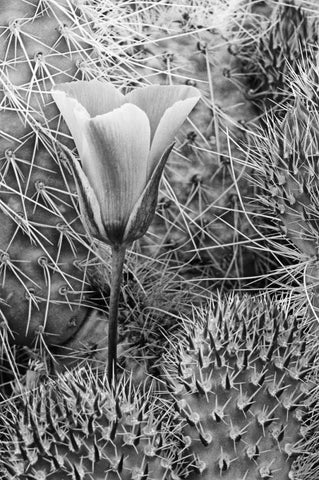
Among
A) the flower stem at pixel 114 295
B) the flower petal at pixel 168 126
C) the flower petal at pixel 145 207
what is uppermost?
the flower petal at pixel 168 126

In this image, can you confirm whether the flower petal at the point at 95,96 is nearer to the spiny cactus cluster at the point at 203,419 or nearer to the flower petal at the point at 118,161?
the flower petal at the point at 118,161

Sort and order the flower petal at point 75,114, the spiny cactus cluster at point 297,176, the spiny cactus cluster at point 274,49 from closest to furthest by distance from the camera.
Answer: the flower petal at point 75,114 < the spiny cactus cluster at point 297,176 < the spiny cactus cluster at point 274,49

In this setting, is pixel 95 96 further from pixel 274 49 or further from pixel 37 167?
pixel 274 49

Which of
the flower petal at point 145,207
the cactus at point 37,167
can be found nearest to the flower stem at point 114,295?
the flower petal at point 145,207

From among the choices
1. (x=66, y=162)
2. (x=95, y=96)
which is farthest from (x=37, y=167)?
(x=95, y=96)

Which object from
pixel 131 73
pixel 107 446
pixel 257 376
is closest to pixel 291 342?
pixel 257 376

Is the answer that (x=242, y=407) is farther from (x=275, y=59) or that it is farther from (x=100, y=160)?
(x=275, y=59)
